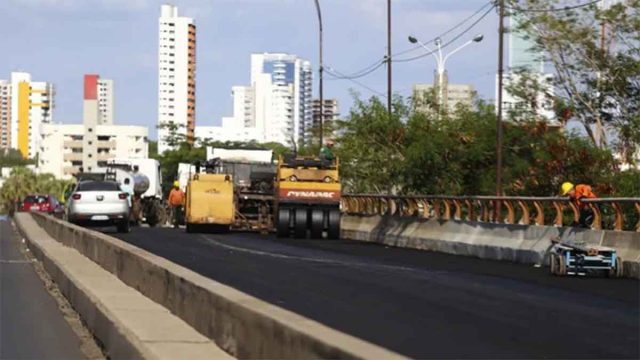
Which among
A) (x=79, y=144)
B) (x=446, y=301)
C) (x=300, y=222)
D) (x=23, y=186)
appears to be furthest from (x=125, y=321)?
(x=79, y=144)

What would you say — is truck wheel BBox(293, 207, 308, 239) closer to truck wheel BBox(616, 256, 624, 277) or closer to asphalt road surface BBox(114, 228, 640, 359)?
asphalt road surface BBox(114, 228, 640, 359)

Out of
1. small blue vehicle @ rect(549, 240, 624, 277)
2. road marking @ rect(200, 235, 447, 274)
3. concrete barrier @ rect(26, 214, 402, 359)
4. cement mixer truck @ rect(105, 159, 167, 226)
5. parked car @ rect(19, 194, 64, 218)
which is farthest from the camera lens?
parked car @ rect(19, 194, 64, 218)

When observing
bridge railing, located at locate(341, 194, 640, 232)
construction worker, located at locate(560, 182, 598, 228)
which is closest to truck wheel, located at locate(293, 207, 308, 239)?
bridge railing, located at locate(341, 194, 640, 232)

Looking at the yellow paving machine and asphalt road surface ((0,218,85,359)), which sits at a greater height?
the yellow paving machine

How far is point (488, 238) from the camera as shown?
25.2 metres

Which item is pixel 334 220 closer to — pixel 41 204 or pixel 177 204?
pixel 177 204

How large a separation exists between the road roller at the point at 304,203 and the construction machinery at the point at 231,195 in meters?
3.30

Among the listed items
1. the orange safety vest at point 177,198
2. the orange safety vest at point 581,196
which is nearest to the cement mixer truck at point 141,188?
the orange safety vest at point 177,198

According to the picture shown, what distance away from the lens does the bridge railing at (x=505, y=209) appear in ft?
70.8

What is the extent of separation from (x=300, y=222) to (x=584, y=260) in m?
16.8

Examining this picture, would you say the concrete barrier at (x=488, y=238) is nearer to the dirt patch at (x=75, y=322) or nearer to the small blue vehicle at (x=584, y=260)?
the small blue vehicle at (x=584, y=260)

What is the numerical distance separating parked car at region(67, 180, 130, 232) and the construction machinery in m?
2.43

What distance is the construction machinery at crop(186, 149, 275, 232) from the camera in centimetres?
3797

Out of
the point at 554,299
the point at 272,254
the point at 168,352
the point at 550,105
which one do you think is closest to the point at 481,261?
the point at 272,254
